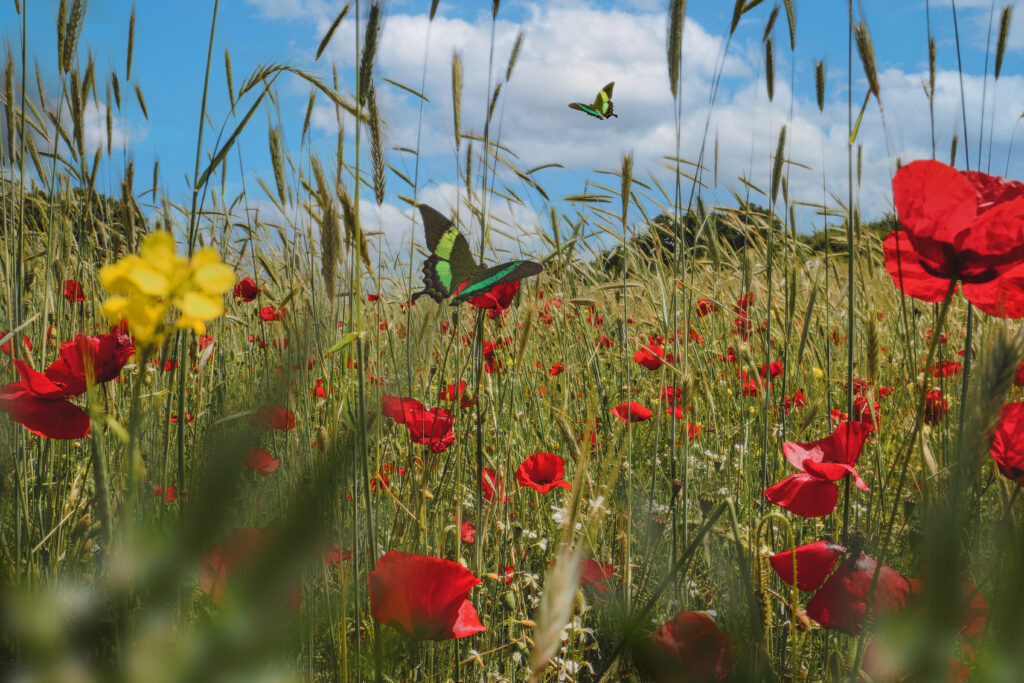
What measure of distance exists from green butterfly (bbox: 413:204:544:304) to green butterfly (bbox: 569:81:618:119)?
0.73 metres

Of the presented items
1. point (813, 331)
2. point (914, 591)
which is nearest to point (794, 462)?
point (914, 591)

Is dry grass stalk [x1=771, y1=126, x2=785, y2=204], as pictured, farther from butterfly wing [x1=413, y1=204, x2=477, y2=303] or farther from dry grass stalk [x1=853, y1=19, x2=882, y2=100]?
butterfly wing [x1=413, y1=204, x2=477, y2=303]

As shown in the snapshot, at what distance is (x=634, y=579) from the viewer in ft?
4.27

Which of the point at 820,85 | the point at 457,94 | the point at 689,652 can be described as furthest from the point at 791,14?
the point at 689,652

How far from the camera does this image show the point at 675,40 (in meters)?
1.10

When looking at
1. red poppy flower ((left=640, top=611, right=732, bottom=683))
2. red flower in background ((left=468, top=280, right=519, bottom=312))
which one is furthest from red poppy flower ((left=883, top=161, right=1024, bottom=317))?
red flower in background ((left=468, top=280, right=519, bottom=312))

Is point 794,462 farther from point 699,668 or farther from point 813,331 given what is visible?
point 813,331

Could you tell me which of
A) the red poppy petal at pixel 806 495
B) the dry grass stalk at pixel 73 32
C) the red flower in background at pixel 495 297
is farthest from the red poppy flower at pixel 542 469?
the dry grass stalk at pixel 73 32

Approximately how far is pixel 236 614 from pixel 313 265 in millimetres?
1030

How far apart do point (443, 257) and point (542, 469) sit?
0.49 meters

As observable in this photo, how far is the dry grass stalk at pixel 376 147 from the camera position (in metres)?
0.98

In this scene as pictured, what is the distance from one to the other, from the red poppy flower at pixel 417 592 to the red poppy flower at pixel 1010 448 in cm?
65

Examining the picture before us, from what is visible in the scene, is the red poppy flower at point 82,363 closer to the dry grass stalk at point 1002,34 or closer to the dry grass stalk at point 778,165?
the dry grass stalk at point 778,165

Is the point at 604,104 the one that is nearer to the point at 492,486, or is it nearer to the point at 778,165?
the point at 778,165
